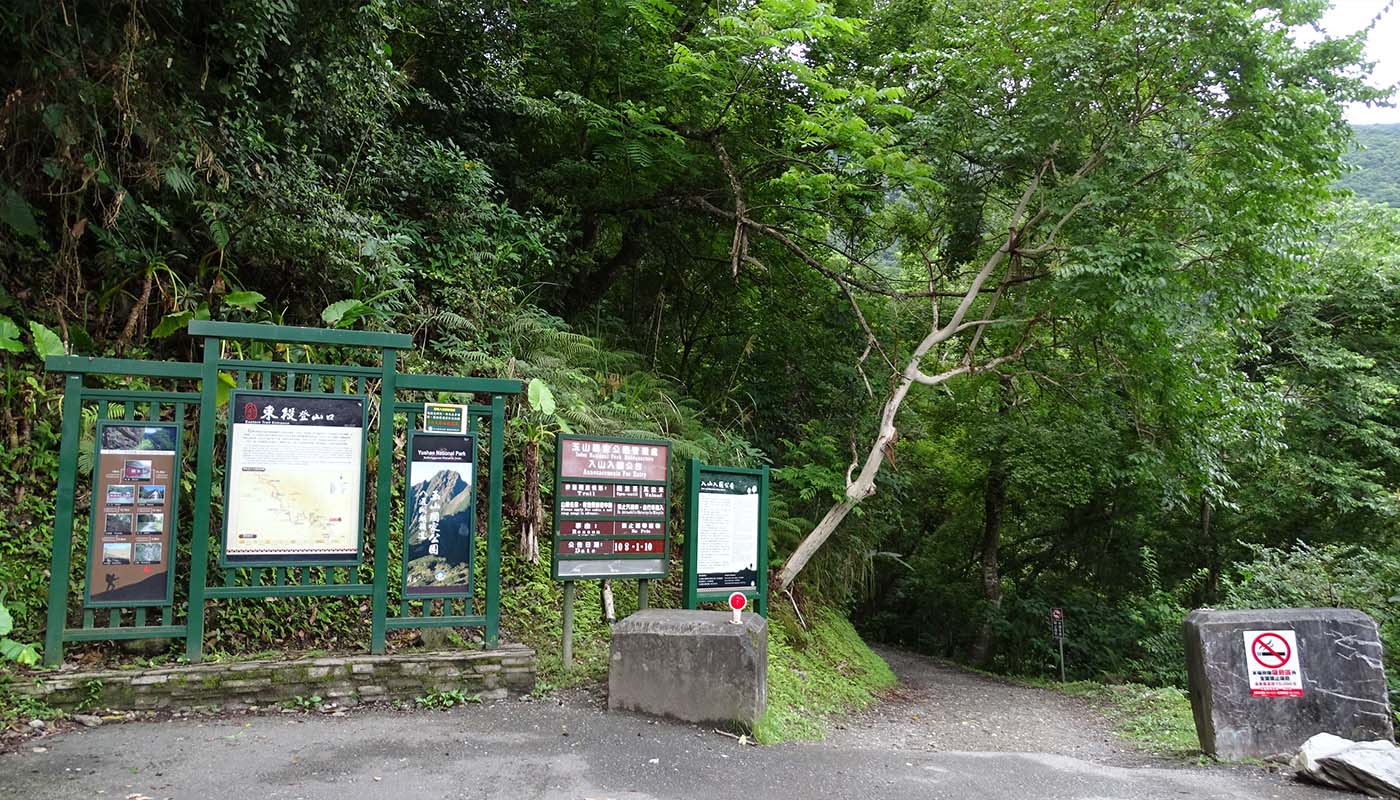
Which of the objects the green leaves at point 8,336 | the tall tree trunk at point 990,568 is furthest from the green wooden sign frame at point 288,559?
the tall tree trunk at point 990,568

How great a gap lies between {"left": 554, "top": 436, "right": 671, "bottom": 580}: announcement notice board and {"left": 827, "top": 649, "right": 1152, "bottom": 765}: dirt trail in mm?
2333

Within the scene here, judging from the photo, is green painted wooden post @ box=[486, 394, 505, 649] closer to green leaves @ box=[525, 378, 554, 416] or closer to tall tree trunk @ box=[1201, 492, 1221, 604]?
green leaves @ box=[525, 378, 554, 416]

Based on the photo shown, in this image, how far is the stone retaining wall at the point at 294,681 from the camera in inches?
222

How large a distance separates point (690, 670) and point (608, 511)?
5.48 ft

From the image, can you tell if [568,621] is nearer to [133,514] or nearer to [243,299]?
[133,514]

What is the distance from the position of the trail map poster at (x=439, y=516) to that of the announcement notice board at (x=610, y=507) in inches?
29.1

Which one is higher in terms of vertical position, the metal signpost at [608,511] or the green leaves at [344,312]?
the green leaves at [344,312]

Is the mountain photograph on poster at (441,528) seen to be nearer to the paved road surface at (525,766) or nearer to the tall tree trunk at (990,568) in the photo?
the paved road surface at (525,766)

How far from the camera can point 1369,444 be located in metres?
14.3

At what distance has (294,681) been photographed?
611 cm

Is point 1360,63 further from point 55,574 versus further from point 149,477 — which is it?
point 55,574

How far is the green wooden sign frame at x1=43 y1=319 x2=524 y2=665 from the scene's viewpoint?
5953 mm

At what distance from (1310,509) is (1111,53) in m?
10.3

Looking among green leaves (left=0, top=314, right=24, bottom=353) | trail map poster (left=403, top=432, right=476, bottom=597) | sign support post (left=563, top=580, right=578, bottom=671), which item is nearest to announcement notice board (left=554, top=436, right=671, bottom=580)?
sign support post (left=563, top=580, right=578, bottom=671)
